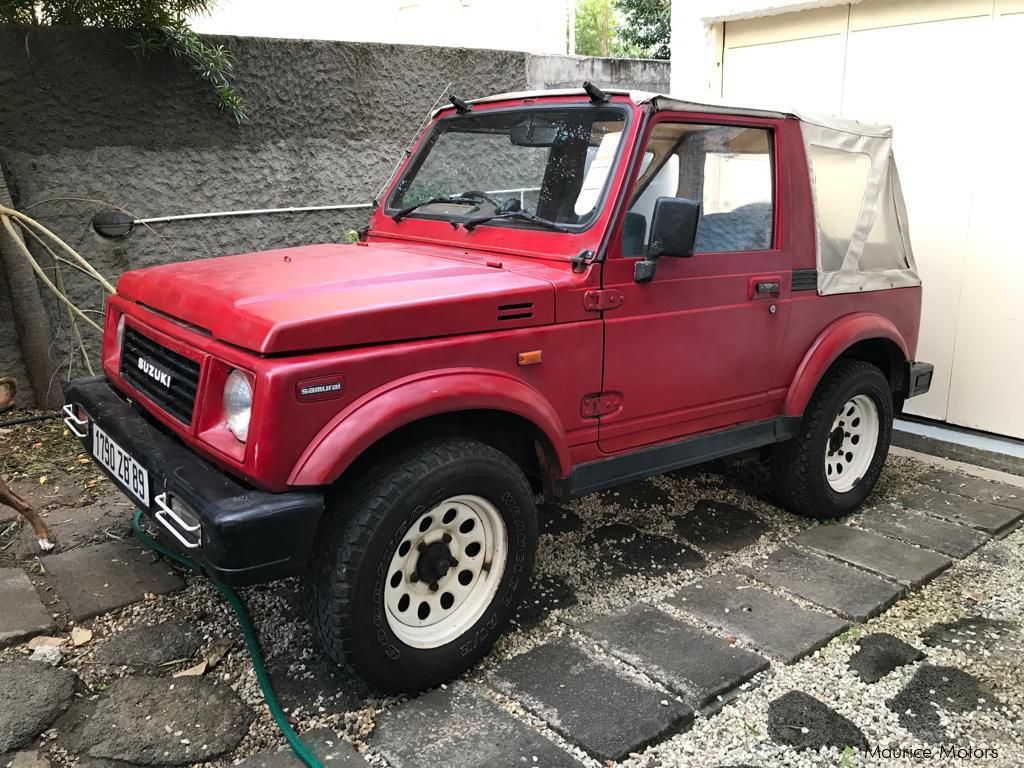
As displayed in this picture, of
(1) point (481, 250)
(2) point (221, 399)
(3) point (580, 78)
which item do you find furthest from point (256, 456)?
(3) point (580, 78)

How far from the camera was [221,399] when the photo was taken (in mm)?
2549

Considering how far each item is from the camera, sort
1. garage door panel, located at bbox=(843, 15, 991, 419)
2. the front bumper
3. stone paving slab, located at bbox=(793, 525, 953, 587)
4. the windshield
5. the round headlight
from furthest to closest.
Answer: garage door panel, located at bbox=(843, 15, 991, 419) < stone paving slab, located at bbox=(793, 525, 953, 587) < the windshield < the round headlight < the front bumper

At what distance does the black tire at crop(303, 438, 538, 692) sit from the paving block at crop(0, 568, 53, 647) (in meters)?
1.27

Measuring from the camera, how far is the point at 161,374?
286 cm

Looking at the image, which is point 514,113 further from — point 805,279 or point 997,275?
point 997,275

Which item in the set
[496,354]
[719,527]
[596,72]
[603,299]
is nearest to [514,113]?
[603,299]

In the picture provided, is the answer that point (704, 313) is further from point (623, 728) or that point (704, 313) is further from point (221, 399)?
point (221, 399)

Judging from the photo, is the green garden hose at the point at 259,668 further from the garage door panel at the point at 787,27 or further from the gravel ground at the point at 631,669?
the garage door panel at the point at 787,27

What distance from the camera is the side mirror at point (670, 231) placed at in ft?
9.77

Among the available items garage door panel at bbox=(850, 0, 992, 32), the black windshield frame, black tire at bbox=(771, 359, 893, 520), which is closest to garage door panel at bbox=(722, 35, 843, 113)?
garage door panel at bbox=(850, 0, 992, 32)

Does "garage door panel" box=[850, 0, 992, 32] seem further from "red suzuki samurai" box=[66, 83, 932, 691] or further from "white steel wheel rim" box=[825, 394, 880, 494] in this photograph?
"white steel wheel rim" box=[825, 394, 880, 494]

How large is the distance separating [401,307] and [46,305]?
3918mm

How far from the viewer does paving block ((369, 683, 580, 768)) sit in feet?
8.11

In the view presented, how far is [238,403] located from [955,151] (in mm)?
4607
